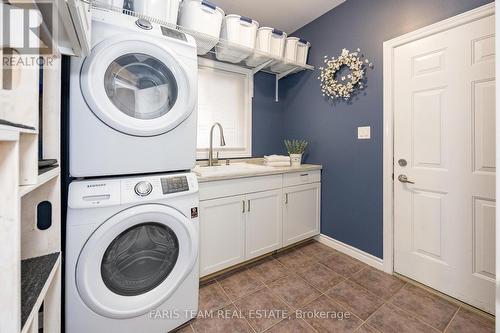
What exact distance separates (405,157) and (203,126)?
189cm

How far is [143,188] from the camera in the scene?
1.14 meters

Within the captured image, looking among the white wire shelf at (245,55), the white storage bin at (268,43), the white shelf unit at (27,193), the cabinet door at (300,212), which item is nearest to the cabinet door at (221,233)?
the cabinet door at (300,212)

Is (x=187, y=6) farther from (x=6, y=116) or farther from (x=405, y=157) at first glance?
(x=405, y=157)

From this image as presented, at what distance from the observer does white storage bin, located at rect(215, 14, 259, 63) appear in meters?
1.97

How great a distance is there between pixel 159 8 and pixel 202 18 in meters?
0.34

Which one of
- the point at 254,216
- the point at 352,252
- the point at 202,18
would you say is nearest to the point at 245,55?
the point at 202,18

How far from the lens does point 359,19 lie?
6.69 ft

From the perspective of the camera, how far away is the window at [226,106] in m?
2.37

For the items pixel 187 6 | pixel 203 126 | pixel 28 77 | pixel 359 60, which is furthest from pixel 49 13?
pixel 359 60

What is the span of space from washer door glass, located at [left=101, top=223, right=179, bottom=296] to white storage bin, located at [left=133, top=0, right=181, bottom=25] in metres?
1.43

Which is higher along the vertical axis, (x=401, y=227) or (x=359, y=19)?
(x=359, y=19)

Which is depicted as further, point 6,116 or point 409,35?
point 409,35

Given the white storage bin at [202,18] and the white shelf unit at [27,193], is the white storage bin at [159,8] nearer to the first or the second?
the white storage bin at [202,18]

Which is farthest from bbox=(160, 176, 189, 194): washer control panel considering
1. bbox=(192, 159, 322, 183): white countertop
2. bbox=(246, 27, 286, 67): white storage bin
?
bbox=(246, 27, 286, 67): white storage bin
